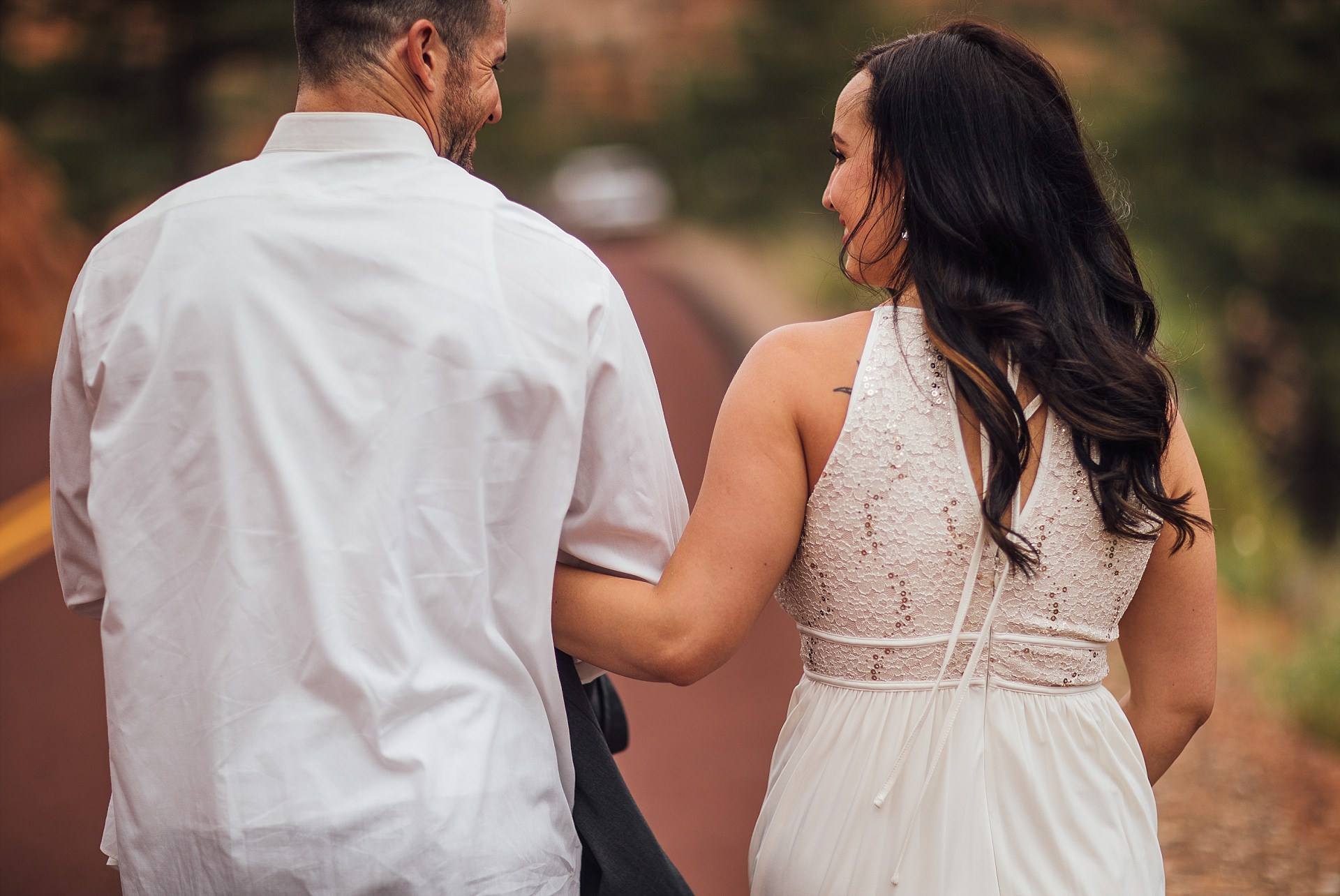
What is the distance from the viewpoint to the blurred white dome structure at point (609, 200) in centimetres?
3434

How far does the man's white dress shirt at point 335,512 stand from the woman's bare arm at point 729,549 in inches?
6.2

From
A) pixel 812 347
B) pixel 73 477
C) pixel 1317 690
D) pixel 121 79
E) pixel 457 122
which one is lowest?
pixel 1317 690

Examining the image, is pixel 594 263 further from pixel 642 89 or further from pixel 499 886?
pixel 642 89

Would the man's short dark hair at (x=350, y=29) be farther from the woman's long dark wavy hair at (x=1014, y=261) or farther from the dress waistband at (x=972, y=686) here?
the dress waistband at (x=972, y=686)

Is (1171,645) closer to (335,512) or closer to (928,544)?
(928,544)

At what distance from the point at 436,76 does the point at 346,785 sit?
1140 mm

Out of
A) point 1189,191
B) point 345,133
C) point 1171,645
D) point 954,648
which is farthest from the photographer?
point 1189,191

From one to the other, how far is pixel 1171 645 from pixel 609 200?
33368 millimetres

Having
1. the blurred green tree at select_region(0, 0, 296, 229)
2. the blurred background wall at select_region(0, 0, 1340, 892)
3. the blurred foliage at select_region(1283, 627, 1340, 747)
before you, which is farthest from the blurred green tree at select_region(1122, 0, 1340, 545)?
the blurred green tree at select_region(0, 0, 296, 229)

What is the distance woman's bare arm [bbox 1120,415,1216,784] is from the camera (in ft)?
7.16

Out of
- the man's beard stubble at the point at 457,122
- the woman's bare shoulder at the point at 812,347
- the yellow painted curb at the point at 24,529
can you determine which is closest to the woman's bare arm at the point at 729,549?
the woman's bare shoulder at the point at 812,347

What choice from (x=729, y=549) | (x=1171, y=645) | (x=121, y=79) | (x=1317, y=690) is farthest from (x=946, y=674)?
(x=121, y=79)

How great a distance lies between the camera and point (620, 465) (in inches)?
77.4

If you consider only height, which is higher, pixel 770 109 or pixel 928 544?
Answer: pixel 770 109
